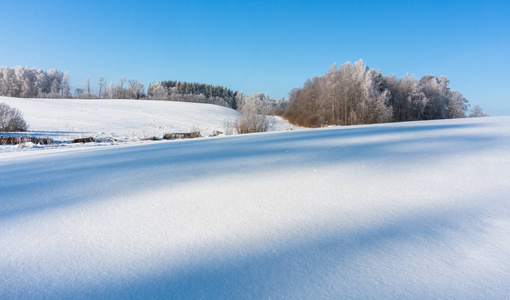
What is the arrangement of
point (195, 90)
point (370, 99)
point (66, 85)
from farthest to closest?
point (195, 90) < point (66, 85) < point (370, 99)

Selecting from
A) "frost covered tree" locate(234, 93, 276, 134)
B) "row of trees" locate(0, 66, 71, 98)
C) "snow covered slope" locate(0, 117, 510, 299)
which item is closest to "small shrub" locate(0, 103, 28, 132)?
"frost covered tree" locate(234, 93, 276, 134)

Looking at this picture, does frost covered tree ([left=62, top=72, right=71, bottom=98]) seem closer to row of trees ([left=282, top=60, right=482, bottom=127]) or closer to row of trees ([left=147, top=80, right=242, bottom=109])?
row of trees ([left=147, top=80, right=242, bottom=109])

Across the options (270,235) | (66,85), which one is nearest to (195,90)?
(66,85)

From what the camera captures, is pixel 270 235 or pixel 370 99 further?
pixel 370 99

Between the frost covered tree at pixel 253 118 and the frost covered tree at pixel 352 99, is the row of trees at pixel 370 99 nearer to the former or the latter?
the frost covered tree at pixel 352 99

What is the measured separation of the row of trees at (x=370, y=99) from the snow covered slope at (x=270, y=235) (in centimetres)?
2757

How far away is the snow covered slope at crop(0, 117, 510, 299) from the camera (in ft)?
3.08

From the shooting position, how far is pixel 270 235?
4.21ft

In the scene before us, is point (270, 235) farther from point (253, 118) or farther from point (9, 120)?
point (9, 120)

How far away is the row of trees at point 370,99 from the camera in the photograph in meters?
28.5

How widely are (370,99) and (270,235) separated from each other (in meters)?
30.2

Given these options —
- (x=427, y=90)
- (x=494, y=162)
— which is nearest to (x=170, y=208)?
(x=494, y=162)

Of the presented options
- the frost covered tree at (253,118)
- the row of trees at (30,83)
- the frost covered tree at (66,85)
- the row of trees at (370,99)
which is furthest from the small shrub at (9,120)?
the frost covered tree at (66,85)

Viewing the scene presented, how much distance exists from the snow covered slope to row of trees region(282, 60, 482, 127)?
27.6 meters
